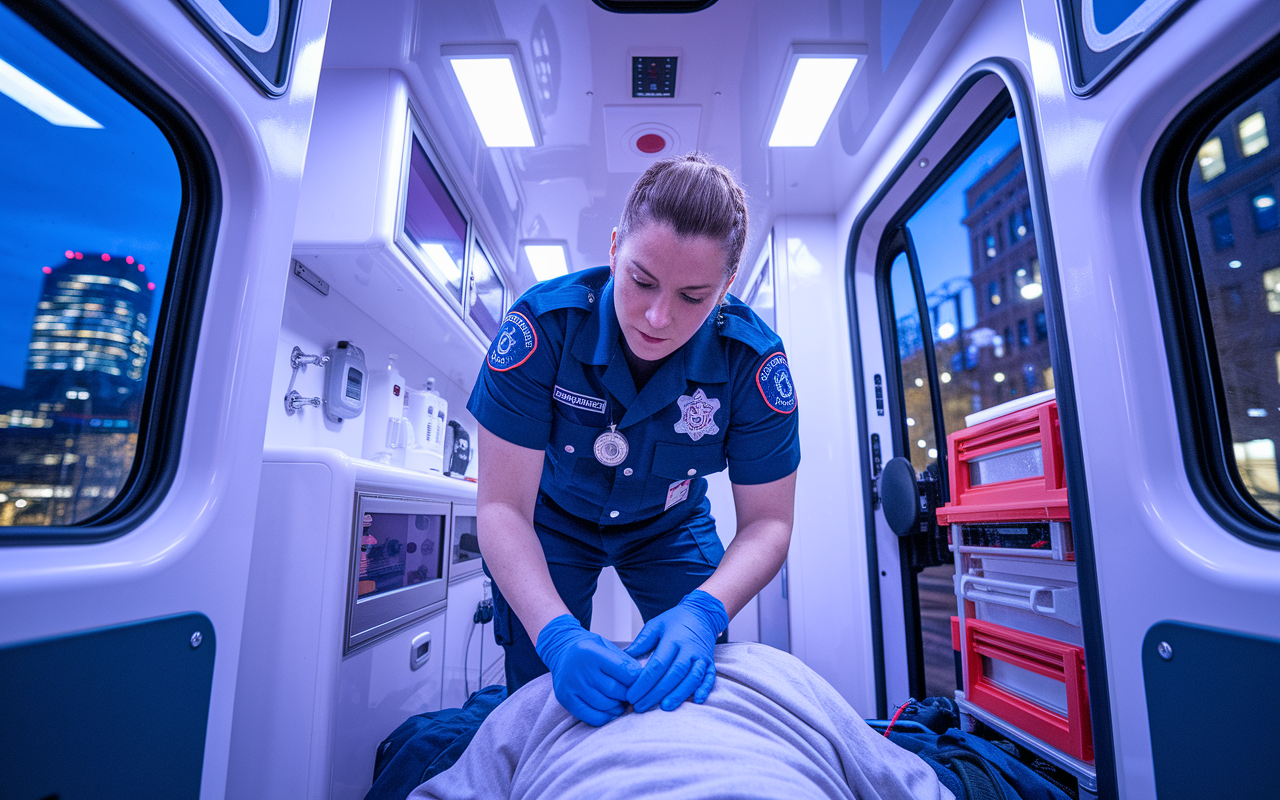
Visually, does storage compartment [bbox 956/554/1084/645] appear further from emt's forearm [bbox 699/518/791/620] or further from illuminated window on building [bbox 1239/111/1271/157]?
illuminated window on building [bbox 1239/111/1271/157]

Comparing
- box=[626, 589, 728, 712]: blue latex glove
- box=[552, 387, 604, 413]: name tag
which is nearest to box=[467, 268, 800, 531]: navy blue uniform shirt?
box=[552, 387, 604, 413]: name tag

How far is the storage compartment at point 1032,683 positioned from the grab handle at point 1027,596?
80 millimetres

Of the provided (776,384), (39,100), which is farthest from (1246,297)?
(39,100)

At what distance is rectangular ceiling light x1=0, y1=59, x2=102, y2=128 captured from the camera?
89cm

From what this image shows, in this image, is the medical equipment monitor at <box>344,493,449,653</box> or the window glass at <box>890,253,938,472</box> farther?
the window glass at <box>890,253,938,472</box>

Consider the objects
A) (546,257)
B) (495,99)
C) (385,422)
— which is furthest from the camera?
(546,257)

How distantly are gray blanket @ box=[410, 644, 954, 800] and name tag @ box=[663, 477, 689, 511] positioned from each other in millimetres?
499

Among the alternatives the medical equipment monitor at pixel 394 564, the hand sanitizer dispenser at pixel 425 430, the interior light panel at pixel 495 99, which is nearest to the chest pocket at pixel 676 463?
the medical equipment monitor at pixel 394 564

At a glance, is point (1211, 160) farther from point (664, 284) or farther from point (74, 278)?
point (74, 278)

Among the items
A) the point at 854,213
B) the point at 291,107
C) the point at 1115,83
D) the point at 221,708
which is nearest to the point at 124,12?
the point at 291,107

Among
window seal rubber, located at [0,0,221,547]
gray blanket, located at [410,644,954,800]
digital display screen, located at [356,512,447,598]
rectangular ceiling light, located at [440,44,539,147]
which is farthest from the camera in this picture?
rectangular ceiling light, located at [440,44,539,147]

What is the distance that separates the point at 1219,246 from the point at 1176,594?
0.68 metres

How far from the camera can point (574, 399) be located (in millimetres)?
1385

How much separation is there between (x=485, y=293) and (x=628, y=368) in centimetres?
236
